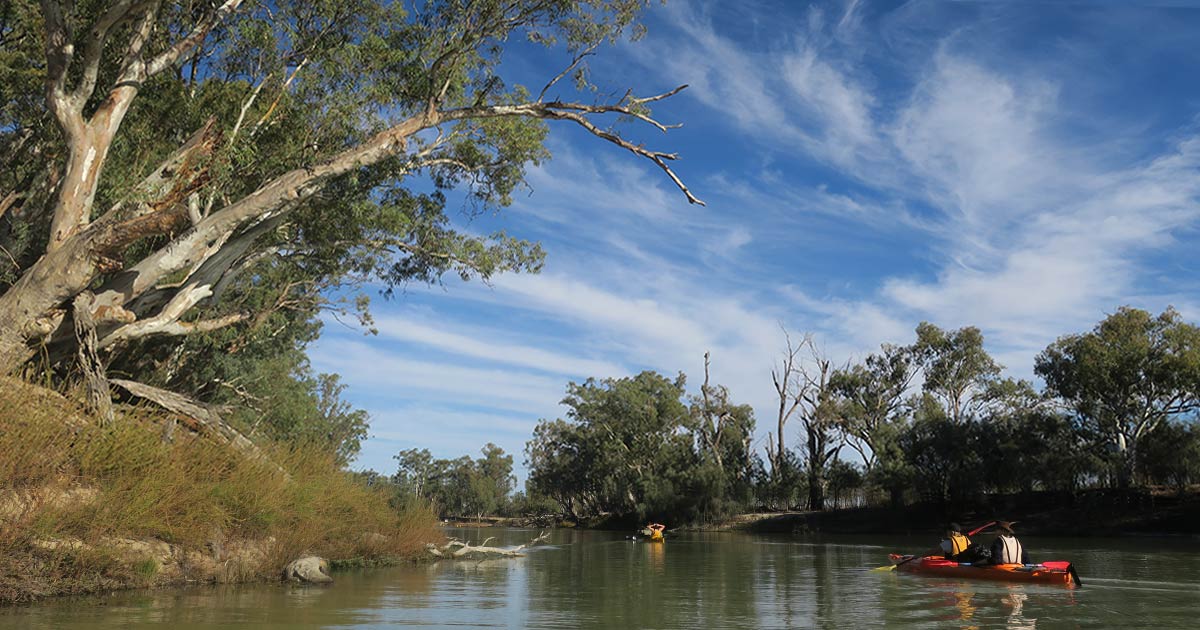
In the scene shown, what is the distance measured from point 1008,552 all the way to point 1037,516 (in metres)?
31.9

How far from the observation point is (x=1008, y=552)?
14.9 m

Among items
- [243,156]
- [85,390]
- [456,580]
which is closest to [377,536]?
[456,580]

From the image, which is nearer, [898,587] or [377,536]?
[898,587]

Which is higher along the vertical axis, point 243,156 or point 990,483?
point 243,156

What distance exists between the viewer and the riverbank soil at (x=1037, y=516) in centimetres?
3766

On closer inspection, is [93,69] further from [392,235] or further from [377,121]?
[392,235]

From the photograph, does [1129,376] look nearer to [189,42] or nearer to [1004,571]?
[1004,571]

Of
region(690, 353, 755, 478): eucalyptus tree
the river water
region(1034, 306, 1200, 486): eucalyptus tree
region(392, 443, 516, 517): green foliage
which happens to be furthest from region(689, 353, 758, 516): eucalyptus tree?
region(392, 443, 516, 517): green foliage

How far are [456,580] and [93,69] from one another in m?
11.1

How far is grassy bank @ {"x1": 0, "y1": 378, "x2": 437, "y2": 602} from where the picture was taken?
9.59 meters

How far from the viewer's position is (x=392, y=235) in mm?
20688

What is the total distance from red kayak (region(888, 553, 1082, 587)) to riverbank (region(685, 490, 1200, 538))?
87.3 feet

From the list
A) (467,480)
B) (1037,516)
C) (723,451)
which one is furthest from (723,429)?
(467,480)

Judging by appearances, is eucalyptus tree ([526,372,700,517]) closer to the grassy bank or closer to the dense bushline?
the dense bushline
